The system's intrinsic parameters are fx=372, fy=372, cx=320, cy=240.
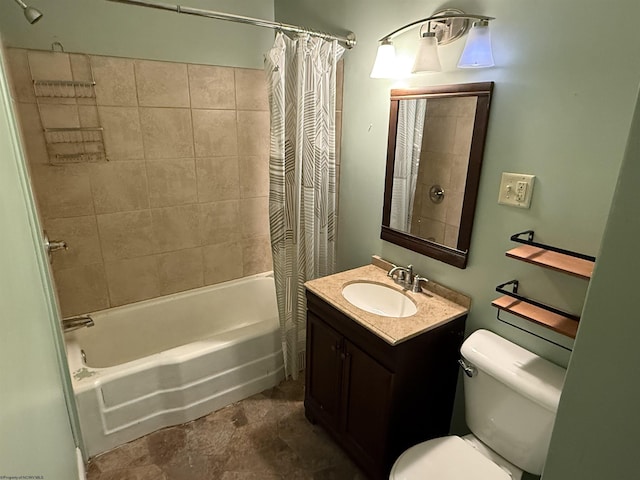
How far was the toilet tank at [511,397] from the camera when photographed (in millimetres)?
1236

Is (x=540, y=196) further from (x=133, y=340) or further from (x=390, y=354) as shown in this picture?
(x=133, y=340)

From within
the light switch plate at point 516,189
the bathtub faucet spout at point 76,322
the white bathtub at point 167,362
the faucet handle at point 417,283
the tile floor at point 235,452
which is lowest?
the tile floor at point 235,452

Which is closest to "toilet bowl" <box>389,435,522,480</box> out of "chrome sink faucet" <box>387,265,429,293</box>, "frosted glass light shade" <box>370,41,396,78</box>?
"chrome sink faucet" <box>387,265,429,293</box>

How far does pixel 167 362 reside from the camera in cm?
192

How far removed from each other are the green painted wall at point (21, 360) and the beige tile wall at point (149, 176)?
121cm

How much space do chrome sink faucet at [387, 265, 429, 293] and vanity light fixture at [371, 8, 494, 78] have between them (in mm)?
905

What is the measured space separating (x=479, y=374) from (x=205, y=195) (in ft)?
6.34

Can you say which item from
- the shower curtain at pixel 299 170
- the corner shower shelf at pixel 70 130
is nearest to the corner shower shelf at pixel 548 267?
the shower curtain at pixel 299 170

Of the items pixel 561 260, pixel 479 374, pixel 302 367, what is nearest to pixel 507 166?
pixel 561 260

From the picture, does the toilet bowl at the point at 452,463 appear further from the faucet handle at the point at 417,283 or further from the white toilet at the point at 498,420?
the faucet handle at the point at 417,283

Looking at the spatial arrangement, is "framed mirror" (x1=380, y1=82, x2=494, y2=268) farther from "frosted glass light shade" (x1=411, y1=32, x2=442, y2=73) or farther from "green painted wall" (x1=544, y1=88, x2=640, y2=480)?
A: "green painted wall" (x1=544, y1=88, x2=640, y2=480)

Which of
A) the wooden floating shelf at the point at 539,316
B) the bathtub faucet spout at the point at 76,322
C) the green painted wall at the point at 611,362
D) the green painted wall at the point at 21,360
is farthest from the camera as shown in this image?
the bathtub faucet spout at the point at 76,322

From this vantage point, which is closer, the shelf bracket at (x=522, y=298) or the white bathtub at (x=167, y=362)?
the shelf bracket at (x=522, y=298)

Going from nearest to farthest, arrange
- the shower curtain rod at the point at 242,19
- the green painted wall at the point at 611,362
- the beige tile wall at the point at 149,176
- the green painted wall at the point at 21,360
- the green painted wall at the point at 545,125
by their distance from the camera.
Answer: the green painted wall at the point at 611,362, the green painted wall at the point at 21,360, the green painted wall at the point at 545,125, the shower curtain rod at the point at 242,19, the beige tile wall at the point at 149,176
